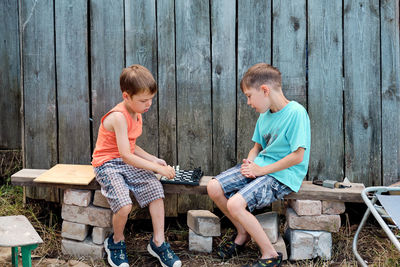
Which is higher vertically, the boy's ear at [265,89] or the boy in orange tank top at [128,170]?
the boy's ear at [265,89]

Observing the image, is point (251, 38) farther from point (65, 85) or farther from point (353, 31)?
point (65, 85)

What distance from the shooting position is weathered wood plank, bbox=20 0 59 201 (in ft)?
11.3

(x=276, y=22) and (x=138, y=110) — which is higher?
(x=276, y=22)

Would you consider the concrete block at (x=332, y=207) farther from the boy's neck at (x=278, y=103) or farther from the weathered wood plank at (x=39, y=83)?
the weathered wood plank at (x=39, y=83)

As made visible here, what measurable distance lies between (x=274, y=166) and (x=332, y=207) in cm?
50

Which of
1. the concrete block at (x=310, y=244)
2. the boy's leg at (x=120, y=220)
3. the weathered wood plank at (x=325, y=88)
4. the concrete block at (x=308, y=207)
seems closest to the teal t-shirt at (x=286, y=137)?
the concrete block at (x=308, y=207)

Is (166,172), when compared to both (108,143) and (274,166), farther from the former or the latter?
(274,166)

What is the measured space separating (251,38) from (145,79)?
3.07ft

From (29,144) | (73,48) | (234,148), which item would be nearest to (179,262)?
(234,148)

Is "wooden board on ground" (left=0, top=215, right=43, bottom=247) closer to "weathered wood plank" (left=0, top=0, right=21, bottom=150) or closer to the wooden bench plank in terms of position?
the wooden bench plank

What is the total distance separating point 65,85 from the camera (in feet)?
11.4

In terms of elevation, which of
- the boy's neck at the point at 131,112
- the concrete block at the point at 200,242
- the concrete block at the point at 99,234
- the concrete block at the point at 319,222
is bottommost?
the concrete block at the point at 200,242

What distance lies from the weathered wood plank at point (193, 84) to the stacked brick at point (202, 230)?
456mm

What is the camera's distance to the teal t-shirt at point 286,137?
2.82m
